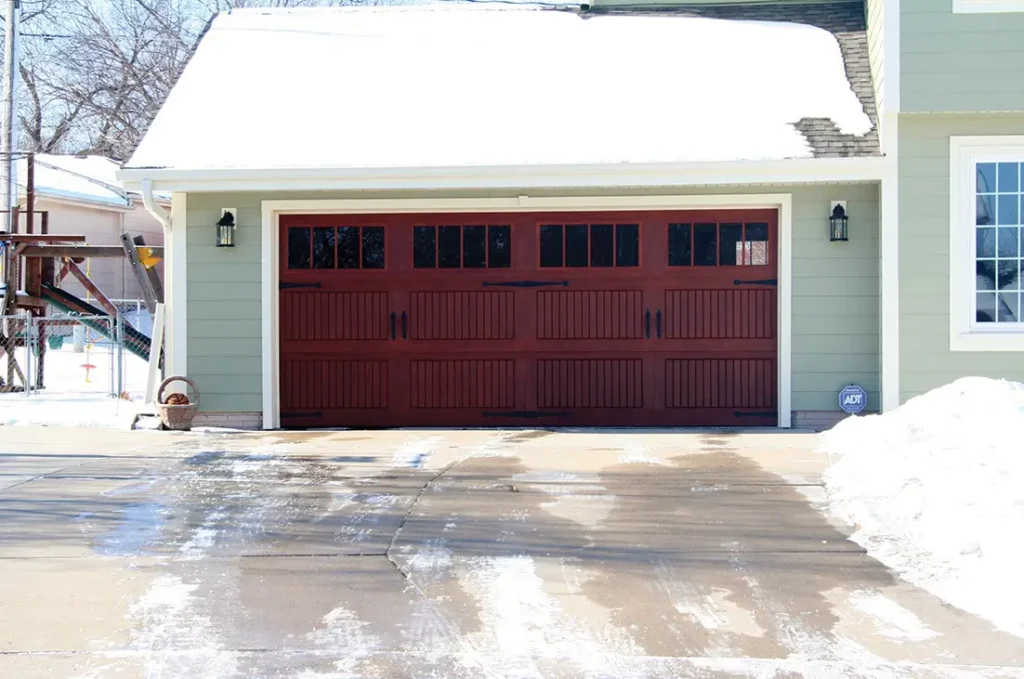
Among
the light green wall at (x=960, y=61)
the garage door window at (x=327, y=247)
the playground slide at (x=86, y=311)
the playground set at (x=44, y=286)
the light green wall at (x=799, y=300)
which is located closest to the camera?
the light green wall at (x=960, y=61)

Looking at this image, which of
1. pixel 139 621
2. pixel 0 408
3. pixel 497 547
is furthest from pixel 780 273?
pixel 0 408

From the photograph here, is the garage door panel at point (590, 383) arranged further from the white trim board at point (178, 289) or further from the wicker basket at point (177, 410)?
the white trim board at point (178, 289)

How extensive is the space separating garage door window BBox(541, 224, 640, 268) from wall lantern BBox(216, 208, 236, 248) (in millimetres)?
3061

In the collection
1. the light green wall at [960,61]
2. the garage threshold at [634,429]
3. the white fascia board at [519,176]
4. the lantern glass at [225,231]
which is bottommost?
the garage threshold at [634,429]

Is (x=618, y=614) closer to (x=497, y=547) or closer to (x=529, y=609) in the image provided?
(x=529, y=609)

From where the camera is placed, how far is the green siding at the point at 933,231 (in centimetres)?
945

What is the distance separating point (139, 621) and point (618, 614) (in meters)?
2.11

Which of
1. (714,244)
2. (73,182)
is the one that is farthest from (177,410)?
(73,182)

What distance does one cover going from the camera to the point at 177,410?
391 inches

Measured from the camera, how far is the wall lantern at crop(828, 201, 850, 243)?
32.1ft

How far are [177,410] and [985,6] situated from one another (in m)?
8.33

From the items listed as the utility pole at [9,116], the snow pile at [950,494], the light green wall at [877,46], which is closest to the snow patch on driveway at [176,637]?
the snow pile at [950,494]

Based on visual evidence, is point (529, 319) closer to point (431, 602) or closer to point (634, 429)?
point (634, 429)

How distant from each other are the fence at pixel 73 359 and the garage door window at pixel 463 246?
4.06m
